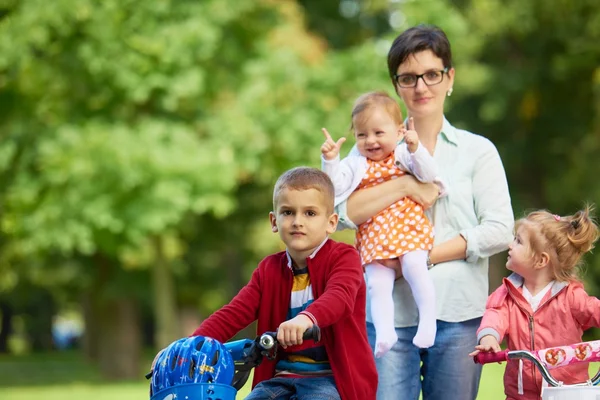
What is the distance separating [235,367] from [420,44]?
1756mm

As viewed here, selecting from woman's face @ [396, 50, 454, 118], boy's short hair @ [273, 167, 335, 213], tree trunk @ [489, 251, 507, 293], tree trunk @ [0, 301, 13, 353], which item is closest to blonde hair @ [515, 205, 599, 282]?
woman's face @ [396, 50, 454, 118]

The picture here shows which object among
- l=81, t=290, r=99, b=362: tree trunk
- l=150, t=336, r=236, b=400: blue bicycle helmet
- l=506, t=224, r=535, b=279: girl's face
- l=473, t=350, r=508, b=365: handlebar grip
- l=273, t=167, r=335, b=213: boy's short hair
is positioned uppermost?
l=81, t=290, r=99, b=362: tree trunk

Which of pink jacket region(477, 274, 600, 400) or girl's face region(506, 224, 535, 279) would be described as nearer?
pink jacket region(477, 274, 600, 400)

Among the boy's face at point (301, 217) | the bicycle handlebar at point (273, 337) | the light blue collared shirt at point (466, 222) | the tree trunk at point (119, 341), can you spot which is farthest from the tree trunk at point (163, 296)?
the bicycle handlebar at point (273, 337)

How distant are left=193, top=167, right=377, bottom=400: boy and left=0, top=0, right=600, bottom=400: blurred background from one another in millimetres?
10220

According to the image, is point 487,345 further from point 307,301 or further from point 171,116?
point 171,116

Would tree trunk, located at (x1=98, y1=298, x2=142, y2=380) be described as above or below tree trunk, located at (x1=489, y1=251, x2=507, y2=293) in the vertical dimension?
below

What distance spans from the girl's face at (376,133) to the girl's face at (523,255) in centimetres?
70

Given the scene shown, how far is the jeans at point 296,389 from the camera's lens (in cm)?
379

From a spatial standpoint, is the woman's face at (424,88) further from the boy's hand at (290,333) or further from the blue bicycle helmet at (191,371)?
the blue bicycle helmet at (191,371)

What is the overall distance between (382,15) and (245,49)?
6.75 metres

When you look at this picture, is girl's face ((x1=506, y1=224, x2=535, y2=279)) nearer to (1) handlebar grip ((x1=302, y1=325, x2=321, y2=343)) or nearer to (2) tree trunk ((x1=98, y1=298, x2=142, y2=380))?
(1) handlebar grip ((x1=302, y1=325, x2=321, y2=343))

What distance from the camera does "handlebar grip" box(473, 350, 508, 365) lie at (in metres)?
3.97

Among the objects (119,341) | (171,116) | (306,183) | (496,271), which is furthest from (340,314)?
(496,271)
